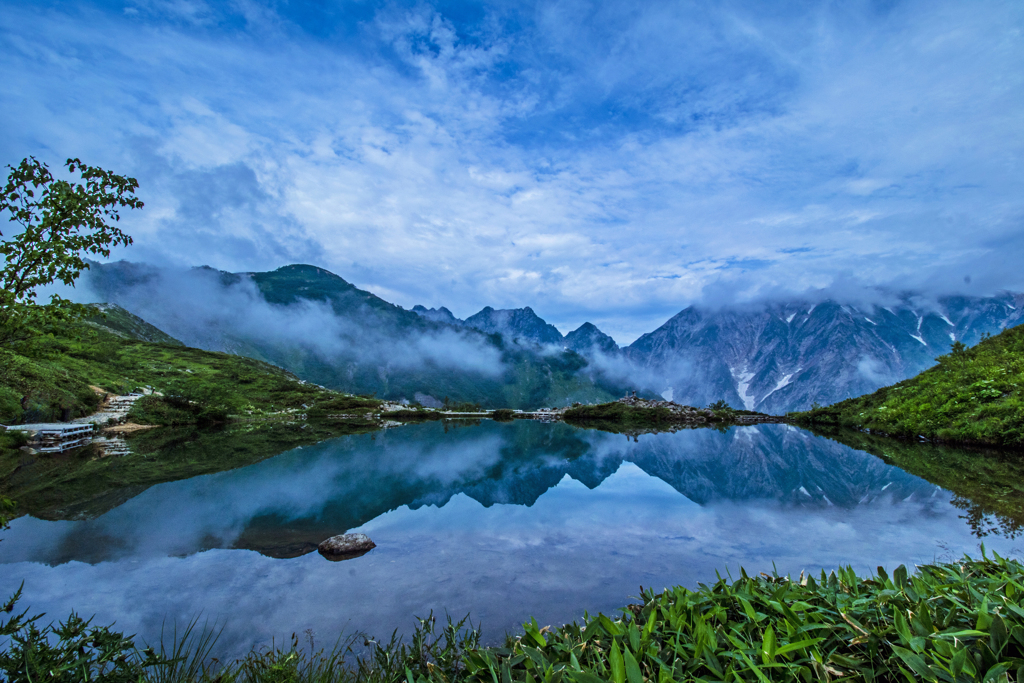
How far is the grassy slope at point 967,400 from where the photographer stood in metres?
20.4

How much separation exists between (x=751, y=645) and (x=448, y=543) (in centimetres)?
787

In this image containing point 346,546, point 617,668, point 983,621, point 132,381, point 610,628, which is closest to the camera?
point 983,621

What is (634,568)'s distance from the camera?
8.23 m

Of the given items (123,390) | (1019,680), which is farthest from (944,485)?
(123,390)

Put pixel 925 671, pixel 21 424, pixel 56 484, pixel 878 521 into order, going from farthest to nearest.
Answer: pixel 21 424
pixel 56 484
pixel 878 521
pixel 925 671

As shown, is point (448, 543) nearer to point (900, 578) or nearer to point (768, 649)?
point (768, 649)

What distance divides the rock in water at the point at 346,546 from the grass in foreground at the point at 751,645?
436 centimetres

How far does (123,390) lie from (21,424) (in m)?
27.5

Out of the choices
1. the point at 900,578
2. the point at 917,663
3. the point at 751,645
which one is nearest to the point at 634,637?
the point at 751,645

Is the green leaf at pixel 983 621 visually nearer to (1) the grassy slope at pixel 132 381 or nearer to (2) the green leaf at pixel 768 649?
(2) the green leaf at pixel 768 649

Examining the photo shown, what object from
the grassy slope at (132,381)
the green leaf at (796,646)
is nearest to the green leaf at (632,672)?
the green leaf at (796,646)

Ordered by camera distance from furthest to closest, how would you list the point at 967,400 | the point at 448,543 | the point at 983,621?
the point at 967,400
the point at 448,543
the point at 983,621

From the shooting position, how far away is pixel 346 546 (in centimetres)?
975

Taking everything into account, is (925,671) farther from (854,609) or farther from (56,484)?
(56,484)
